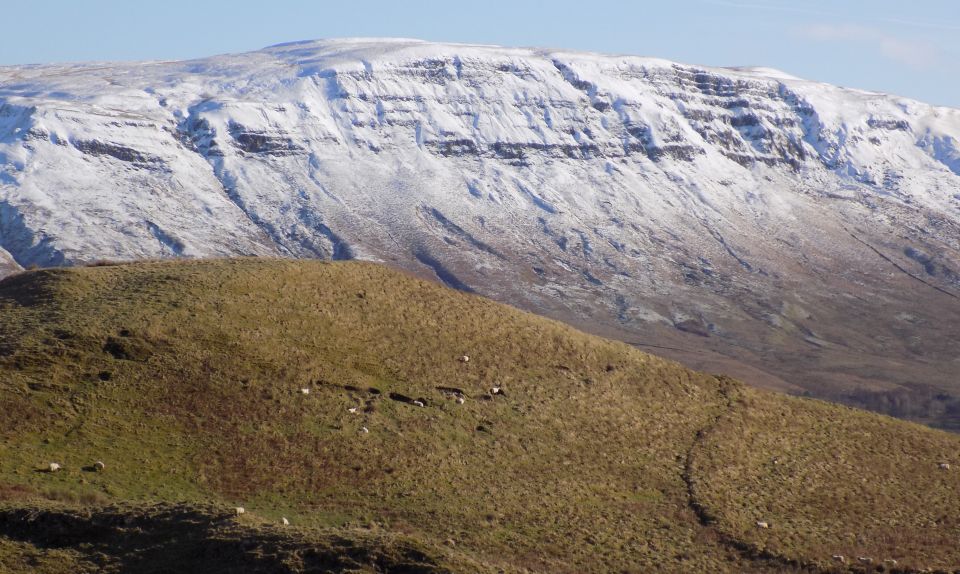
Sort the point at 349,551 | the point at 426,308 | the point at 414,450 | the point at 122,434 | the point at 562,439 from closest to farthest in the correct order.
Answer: the point at 349,551 → the point at 122,434 → the point at 414,450 → the point at 562,439 → the point at 426,308

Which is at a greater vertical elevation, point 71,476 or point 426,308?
point 426,308

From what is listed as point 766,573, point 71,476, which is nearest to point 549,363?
point 766,573

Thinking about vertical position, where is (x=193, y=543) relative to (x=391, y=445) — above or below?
above

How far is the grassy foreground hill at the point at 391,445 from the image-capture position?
3628cm

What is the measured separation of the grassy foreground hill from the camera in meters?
36.3

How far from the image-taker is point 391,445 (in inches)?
1996

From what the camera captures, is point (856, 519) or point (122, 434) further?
point (856, 519)

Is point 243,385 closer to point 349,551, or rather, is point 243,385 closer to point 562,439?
point 562,439

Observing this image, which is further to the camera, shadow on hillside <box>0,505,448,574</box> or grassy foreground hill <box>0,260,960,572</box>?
grassy foreground hill <box>0,260,960,572</box>

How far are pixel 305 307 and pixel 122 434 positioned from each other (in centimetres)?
1515

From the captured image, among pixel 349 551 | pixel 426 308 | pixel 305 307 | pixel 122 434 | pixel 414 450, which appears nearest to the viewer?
pixel 349 551

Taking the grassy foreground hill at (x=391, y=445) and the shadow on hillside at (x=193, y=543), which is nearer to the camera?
the shadow on hillside at (x=193, y=543)

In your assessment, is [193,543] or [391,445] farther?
[391,445]

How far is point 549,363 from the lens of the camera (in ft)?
209
